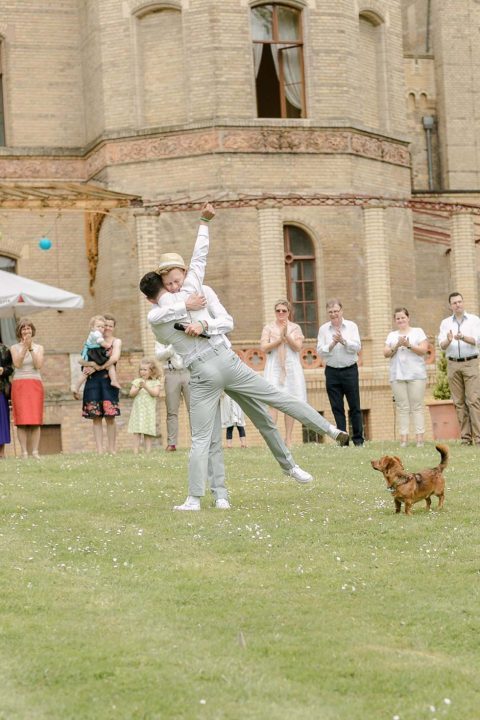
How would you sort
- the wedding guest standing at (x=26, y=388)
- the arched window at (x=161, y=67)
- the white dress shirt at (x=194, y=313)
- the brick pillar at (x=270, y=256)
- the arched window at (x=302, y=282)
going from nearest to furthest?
the white dress shirt at (x=194, y=313) < the wedding guest standing at (x=26, y=388) < the brick pillar at (x=270, y=256) < the arched window at (x=161, y=67) < the arched window at (x=302, y=282)

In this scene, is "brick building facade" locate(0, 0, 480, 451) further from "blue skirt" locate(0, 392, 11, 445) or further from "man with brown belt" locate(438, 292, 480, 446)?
"man with brown belt" locate(438, 292, 480, 446)

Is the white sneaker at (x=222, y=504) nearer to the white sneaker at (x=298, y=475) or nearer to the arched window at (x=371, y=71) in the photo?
the white sneaker at (x=298, y=475)

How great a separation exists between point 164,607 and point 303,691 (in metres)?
1.87

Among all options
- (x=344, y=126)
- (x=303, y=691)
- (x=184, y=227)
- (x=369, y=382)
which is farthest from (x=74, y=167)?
(x=303, y=691)

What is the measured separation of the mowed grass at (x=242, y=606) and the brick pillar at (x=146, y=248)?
17.2 metres

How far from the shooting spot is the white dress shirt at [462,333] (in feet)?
61.3

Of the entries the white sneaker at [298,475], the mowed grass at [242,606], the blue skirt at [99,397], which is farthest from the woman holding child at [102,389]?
the white sneaker at [298,475]

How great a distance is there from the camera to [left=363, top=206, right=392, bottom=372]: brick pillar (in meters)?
32.2

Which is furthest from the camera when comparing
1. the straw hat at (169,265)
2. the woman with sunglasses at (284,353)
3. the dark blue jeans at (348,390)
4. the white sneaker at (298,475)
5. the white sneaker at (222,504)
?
the woman with sunglasses at (284,353)

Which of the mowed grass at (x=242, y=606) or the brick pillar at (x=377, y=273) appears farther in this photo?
the brick pillar at (x=377, y=273)

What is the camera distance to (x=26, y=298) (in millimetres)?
22422

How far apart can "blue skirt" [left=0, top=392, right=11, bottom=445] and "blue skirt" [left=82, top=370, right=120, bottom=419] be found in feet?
3.34

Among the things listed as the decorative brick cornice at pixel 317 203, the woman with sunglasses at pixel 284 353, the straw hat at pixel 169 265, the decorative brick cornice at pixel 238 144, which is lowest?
the woman with sunglasses at pixel 284 353

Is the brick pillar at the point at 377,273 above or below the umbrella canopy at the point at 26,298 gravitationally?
above
